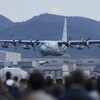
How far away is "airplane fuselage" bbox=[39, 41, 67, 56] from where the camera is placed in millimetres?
88019

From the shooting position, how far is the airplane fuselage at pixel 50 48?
8802cm

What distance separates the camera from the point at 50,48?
292ft

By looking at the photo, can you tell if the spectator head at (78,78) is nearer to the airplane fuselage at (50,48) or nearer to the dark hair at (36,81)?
the dark hair at (36,81)

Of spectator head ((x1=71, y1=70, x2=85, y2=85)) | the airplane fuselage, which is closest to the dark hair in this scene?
spectator head ((x1=71, y1=70, x2=85, y2=85))

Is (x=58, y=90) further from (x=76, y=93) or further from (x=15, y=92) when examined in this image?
(x=76, y=93)

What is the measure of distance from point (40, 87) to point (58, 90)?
3.27m

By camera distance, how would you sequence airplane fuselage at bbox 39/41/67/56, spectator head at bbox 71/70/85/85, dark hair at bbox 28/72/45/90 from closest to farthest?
dark hair at bbox 28/72/45/90, spectator head at bbox 71/70/85/85, airplane fuselage at bbox 39/41/67/56

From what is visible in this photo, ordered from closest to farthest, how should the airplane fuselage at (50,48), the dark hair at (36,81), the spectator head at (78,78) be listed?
the dark hair at (36,81) < the spectator head at (78,78) < the airplane fuselage at (50,48)

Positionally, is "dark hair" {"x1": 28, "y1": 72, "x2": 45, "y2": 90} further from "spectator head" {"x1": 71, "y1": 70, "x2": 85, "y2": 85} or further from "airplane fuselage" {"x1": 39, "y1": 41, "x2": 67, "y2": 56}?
"airplane fuselage" {"x1": 39, "y1": 41, "x2": 67, "y2": 56}

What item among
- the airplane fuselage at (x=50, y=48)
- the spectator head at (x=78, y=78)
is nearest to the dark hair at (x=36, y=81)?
the spectator head at (x=78, y=78)

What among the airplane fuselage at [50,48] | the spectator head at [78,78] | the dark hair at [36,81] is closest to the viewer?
the dark hair at [36,81]

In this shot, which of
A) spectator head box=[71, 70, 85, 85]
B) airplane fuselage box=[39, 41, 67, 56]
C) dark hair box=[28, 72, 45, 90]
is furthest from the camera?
airplane fuselage box=[39, 41, 67, 56]

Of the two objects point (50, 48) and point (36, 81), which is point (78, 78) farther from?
point (50, 48)

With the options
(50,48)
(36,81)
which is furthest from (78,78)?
(50,48)
